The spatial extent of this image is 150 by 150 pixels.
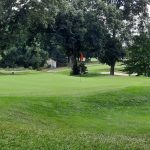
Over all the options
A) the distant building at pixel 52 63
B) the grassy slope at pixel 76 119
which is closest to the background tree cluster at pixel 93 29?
the distant building at pixel 52 63

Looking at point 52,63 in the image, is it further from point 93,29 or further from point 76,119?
point 76,119

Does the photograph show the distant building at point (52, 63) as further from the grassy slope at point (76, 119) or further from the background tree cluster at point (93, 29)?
the grassy slope at point (76, 119)

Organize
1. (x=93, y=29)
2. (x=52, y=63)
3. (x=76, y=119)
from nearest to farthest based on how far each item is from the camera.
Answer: (x=76, y=119) < (x=93, y=29) < (x=52, y=63)

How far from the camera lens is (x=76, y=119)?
20281 mm

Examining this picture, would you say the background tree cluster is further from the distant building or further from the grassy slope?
the grassy slope

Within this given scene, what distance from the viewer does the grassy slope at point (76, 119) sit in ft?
39.1

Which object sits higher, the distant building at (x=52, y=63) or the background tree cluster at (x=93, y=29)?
the background tree cluster at (x=93, y=29)

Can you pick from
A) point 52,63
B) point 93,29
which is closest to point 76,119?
point 93,29

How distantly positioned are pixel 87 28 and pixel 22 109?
161 feet

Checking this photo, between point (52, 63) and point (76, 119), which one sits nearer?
point (76, 119)

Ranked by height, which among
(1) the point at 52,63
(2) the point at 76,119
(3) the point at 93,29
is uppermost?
(3) the point at 93,29

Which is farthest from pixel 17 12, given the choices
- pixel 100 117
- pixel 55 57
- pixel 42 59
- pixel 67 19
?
pixel 55 57

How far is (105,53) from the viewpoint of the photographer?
7350cm

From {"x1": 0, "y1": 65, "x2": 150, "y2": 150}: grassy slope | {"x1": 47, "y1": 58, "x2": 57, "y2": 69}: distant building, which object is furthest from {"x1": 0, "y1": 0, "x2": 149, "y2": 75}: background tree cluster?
{"x1": 0, "y1": 65, "x2": 150, "y2": 150}: grassy slope
